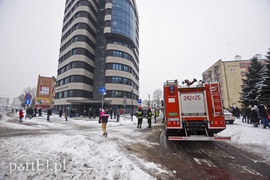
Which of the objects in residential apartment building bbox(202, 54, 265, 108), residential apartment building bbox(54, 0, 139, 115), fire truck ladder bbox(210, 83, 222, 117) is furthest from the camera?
residential apartment building bbox(202, 54, 265, 108)

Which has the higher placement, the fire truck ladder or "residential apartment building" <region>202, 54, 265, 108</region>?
"residential apartment building" <region>202, 54, 265, 108</region>

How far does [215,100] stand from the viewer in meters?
5.85

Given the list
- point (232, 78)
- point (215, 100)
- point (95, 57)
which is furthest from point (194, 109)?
point (232, 78)

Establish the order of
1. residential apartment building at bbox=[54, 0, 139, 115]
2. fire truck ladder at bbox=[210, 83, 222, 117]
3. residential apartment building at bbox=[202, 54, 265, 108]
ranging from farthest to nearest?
residential apartment building at bbox=[202, 54, 265, 108]
residential apartment building at bbox=[54, 0, 139, 115]
fire truck ladder at bbox=[210, 83, 222, 117]

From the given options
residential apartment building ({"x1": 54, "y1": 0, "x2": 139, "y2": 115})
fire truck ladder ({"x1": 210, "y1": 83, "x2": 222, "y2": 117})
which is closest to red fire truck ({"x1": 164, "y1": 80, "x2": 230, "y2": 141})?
fire truck ladder ({"x1": 210, "y1": 83, "x2": 222, "y2": 117})

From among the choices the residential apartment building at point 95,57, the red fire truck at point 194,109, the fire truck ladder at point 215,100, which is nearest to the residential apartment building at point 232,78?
the residential apartment building at point 95,57

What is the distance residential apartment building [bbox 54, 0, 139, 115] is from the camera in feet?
101

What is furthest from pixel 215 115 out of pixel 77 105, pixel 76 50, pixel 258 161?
pixel 76 50

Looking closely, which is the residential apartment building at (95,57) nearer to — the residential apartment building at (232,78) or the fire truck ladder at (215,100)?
the fire truck ladder at (215,100)

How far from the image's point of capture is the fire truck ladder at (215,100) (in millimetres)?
5708

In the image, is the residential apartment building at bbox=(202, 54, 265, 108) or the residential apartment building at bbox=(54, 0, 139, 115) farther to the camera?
the residential apartment building at bbox=(202, 54, 265, 108)

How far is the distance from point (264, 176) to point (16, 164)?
20.9ft

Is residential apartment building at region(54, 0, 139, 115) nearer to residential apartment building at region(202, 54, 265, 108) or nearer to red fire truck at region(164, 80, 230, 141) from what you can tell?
red fire truck at region(164, 80, 230, 141)

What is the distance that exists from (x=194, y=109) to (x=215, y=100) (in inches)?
38.6
